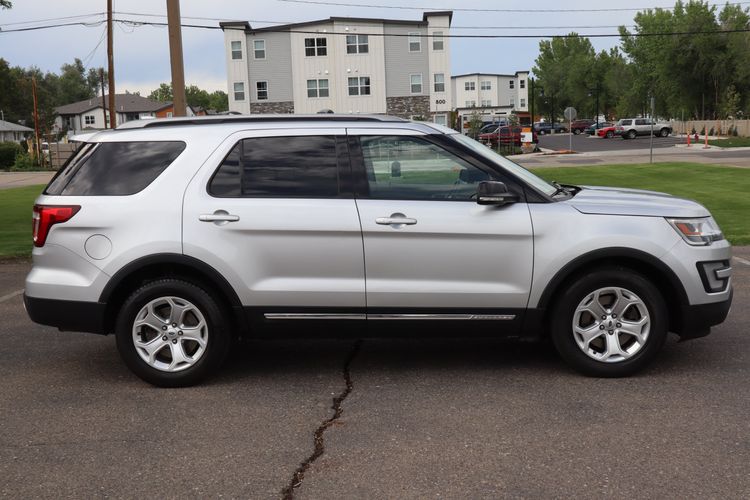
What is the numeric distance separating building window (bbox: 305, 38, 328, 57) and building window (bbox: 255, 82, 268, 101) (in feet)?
12.5

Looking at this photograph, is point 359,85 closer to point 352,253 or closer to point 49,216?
point 49,216

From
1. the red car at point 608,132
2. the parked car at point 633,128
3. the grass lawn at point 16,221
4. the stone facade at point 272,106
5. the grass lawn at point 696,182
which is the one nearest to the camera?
the grass lawn at point 16,221

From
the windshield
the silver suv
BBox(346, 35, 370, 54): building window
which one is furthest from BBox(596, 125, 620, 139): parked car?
the silver suv

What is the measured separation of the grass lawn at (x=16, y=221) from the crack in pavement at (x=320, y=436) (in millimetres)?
8018

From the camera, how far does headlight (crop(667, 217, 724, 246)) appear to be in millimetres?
5457

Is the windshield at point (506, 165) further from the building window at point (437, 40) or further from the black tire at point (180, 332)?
the building window at point (437, 40)

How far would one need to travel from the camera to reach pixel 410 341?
6.79 meters

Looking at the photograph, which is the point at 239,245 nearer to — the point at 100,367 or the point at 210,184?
the point at 210,184

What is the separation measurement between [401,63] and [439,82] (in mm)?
3053

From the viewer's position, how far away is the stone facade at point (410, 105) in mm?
59344

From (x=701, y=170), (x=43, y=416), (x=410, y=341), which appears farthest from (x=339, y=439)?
(x=701, y=170)

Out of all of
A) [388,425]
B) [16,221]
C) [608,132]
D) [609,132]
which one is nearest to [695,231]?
[388,425]

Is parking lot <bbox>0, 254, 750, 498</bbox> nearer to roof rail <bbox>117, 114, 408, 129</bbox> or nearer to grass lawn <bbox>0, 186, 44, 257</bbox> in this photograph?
roof rail <bbox>117, 114, 408, 129</bbox>

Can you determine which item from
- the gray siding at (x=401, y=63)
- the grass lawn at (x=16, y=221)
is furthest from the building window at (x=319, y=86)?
the grass lawn at (x=16, y=221)
